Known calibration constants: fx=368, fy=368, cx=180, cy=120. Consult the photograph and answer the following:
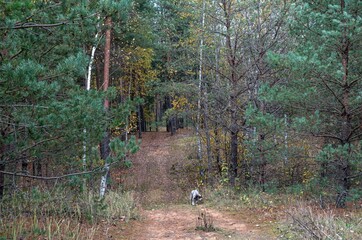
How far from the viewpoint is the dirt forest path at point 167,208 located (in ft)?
23.7

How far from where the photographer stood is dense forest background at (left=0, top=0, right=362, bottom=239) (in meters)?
4.90

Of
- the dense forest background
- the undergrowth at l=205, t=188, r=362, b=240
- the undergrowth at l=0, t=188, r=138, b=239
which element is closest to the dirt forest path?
the undergrowth at l=205, t=188, r=362, b=240

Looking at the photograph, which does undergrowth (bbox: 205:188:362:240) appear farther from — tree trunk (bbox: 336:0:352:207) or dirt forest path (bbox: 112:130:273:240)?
dirt forest path (bbox: 112:130:273:240)

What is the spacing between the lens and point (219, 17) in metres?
11.4

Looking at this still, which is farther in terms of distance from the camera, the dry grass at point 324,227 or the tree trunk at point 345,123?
the tree trunk at point 345,123

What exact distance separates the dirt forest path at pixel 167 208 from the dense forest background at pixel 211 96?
3.50 feet

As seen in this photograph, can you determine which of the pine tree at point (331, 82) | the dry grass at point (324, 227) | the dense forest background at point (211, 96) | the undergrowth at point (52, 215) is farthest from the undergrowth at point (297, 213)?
the undergrowth at point (52, 215)

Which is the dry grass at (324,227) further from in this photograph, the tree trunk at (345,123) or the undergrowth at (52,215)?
the undergrowth at (52,215)

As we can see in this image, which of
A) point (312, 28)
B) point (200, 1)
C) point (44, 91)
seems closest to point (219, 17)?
point (200, 1)

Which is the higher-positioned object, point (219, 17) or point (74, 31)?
point (219, 17)

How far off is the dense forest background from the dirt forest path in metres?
1.07

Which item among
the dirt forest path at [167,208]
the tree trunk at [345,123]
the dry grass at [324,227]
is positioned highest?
the tree trunk at [345,123]

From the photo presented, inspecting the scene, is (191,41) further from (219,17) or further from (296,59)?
(296,59)

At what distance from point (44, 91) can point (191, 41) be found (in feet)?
30.0
